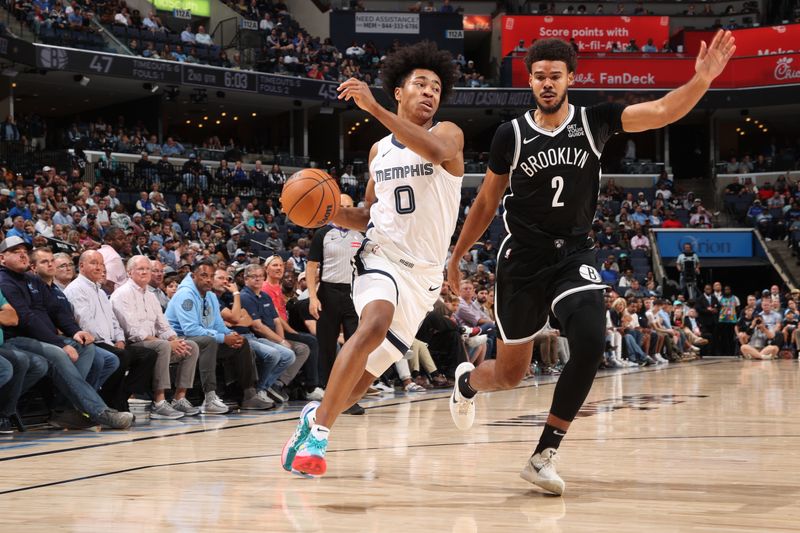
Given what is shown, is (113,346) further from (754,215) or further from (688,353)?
(754,215)

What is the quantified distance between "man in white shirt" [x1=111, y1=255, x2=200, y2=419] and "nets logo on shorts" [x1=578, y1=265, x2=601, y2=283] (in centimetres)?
432

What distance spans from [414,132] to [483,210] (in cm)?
63

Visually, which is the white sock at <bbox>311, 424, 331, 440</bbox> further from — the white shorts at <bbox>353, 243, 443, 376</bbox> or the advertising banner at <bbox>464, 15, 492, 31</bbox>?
the advertising banner at <bbox>464, 15, 492, 31</bbox>

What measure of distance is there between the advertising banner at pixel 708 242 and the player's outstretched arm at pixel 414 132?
24.1 meters

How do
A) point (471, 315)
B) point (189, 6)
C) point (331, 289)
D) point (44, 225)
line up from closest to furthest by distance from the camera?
point (331, 289)
point (471, 315)
point (44, 225)
point (189, 6)

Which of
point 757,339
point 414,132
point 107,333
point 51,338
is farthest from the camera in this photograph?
point 757,339

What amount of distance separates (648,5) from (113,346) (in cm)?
3603

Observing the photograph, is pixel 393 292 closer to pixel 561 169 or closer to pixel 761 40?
pixel 561 169

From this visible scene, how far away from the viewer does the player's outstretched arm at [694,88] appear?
13.2 feet

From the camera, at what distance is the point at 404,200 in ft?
15.5

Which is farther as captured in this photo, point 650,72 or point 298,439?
point 650,72

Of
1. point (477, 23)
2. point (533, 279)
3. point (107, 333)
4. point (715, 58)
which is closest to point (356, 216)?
point (533, 279)

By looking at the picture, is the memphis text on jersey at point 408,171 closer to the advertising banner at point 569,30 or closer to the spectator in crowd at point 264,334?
the spectator in crowd at point 264,334

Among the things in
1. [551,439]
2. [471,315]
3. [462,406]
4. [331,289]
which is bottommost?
[471,315]
